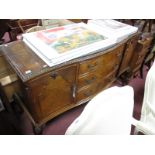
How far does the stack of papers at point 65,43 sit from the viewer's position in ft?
2.79

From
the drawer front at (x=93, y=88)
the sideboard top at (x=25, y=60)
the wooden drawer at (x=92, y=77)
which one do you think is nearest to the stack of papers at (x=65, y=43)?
the sideboard top at (x=25, y=60)

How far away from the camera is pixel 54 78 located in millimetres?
909

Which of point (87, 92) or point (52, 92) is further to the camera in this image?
point (87, 92)

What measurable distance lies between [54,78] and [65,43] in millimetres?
228

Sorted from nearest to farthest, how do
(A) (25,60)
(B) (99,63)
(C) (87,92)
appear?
(A) (25,60) → (B) (99,63) → (C) (87,92)

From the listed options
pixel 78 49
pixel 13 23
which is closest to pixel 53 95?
pixel 78 49

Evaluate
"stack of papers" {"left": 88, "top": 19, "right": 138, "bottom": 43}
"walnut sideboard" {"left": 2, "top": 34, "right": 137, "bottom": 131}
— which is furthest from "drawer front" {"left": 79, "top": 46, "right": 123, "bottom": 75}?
"stack of papers" {"left": 88, "top": 19, "right": 138, "bottom": 43}

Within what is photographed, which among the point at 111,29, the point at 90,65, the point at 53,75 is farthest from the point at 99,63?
the point at 53,75

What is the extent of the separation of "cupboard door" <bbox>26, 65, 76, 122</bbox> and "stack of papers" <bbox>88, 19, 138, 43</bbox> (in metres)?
0.39

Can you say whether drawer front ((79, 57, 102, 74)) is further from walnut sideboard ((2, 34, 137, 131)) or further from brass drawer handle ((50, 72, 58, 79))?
brass drawer handle ((50, 72, 58, 79))

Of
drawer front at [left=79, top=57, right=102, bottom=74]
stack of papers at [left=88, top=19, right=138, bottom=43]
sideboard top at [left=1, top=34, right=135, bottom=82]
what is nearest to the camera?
Result: sideboard top at [left=1, top=34, right=135, bottom=82]

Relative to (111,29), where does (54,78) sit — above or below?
below

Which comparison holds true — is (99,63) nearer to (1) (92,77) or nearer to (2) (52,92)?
(1) (92,77)

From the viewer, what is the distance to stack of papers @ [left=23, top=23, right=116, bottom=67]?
0.85 m
